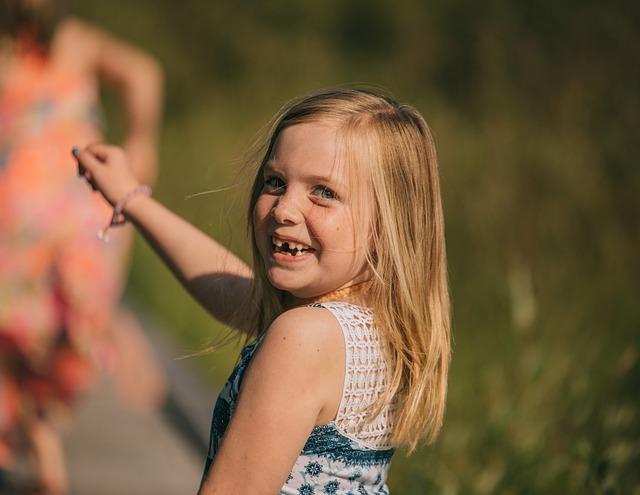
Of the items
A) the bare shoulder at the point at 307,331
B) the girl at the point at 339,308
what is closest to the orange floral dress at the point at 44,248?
the girl at the point at 339,308

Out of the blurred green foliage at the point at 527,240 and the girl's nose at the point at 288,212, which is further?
the blurred green foliage at the point at 527,240

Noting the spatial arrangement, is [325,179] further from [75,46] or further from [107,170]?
[75,46]

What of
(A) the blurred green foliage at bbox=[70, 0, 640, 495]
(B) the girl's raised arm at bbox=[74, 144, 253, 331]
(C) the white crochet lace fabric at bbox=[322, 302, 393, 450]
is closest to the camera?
(C) the white crochet lace fabric at bbox=[322, 302, 393, 450]

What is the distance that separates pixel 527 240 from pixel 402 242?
360 centimetres

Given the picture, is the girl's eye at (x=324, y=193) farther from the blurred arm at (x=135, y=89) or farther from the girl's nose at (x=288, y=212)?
the blurred arm at (x=135, y=89)

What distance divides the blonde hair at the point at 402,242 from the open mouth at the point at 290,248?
0.12m

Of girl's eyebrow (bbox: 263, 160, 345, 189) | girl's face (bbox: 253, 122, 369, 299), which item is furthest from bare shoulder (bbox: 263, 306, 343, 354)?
girl's eyebrow (bbox: 263, 160, 345, 189)

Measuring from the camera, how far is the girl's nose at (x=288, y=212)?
6.07ft

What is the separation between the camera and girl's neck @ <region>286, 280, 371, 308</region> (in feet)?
6.38

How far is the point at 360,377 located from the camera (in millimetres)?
1812

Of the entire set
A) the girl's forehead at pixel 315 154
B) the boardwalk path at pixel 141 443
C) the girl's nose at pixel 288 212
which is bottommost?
the boardwalk path at pixel 141 443

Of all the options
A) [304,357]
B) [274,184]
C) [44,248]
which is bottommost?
[44,248]

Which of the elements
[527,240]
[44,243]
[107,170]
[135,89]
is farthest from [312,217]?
[527,240]

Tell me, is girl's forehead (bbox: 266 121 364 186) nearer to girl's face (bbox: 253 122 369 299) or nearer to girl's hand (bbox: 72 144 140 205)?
girl's face (bbox: 253 122 369 299)
